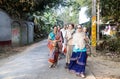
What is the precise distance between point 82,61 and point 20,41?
69.8 feet

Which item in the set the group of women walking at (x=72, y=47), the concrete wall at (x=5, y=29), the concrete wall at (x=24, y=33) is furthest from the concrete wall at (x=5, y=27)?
the group of women walking at (x=72, y=47)

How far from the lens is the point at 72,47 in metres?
13.4

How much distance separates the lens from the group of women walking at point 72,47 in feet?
39.3

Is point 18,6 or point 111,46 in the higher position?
point 18,6

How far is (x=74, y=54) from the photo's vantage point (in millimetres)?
12281

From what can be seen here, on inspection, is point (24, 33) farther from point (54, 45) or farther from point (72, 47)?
point (72, 47)

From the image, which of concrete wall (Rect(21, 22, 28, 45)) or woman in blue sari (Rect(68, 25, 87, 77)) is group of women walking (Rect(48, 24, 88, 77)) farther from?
concrete wall (Rect(21, 22, 28, 45))

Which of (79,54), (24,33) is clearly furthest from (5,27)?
(79,54)

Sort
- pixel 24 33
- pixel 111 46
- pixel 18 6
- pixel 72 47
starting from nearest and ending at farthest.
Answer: pixel 72 47 < pixel 111 46 < pixel 18 6 < pixel 24 33

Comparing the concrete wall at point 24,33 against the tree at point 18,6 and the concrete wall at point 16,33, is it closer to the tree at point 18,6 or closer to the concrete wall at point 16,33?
the concrete wall at point 16,33

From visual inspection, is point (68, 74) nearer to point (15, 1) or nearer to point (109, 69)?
point (109, 69)

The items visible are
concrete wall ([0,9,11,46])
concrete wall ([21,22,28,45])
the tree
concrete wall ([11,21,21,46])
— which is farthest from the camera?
concrete wall ([21,22,28,45])

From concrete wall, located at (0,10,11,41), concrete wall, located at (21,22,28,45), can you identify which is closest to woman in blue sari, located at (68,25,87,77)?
concrete wall, located at (0,10,11,41)

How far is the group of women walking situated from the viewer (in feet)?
39.3
